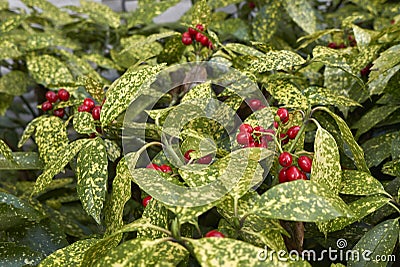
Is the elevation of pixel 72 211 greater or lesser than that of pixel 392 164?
lesser

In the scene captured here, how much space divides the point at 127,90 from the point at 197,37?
29 centimetres

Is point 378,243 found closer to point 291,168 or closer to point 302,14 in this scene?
point 291,168

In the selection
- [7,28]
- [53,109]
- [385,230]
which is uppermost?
[7,28]

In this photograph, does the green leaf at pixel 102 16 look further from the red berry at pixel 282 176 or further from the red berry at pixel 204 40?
the red berry at pixel 282 176

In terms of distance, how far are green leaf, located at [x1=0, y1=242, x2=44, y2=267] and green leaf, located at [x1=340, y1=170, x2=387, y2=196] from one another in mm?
398

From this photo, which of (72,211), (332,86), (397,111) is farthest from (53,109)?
(397,111)

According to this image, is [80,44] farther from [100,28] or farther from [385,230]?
[385,230]

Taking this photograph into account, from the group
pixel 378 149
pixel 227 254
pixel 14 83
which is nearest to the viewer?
pixel 227 254

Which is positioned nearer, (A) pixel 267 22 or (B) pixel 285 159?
(B) pixel 285 159

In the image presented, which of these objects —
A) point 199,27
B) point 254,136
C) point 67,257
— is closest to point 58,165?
point 67,257

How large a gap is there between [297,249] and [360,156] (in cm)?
14

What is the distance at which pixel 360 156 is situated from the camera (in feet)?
2.14

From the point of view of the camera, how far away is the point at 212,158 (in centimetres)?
63

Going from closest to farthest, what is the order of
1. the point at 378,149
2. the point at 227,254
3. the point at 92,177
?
the point at 227,254
the point at 92,177
the point at 378,149
